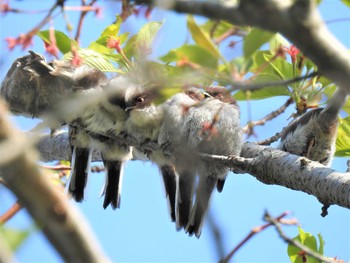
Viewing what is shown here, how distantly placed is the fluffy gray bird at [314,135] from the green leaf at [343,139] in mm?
39

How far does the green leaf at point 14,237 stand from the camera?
1.41 metres

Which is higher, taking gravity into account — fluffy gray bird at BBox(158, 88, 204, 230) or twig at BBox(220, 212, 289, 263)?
twig at BBox(220, 212, 289, 263)

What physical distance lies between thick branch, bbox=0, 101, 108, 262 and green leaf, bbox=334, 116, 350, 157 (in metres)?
3.46

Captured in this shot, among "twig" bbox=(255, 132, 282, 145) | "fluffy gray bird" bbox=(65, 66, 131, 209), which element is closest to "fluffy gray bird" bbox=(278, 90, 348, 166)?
"twig" bbox=(255, 132, 282, 145)

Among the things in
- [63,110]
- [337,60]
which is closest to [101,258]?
[63,110]

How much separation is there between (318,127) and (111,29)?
5.74 feet

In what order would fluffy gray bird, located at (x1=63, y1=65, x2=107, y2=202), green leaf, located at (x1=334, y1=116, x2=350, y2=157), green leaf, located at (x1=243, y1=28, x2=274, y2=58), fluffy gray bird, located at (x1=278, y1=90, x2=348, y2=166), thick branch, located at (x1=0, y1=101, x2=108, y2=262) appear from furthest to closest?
fluffy gray bird, located at (x1=63, y1=65, x2=107, y2=202), fluffy gray bird, located at (x1=278, y1=90, x2=348, y2=166), green leaf, located at (x1=334, y1=116, x2=350, y2=157), green leaf, located at (x1=243, y1=28, x2=274, y2=58), thick branch, located at (x1=0, y1=101, x2=108, y2=262)

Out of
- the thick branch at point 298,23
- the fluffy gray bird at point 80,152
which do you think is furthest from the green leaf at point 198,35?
the fluffy gray bird at point 80,152

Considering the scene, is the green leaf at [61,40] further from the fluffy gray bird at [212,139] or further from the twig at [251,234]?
the twig at [251,234]

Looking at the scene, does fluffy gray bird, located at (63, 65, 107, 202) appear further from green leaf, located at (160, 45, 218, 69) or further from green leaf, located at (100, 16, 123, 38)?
green leaf, located at (160, 45, 218, 69)

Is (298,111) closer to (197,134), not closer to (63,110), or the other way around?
(197,134)

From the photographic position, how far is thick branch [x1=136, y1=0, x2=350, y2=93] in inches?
66.0

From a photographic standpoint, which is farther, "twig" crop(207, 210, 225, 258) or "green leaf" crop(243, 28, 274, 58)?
"green leaf" crop(243, 28, 274, 58)

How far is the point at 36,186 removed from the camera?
4.40 ft
